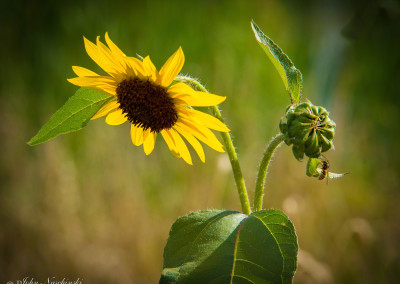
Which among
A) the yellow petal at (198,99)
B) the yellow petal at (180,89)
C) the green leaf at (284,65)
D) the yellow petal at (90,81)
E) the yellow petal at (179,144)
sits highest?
the green leaf at (284,65)

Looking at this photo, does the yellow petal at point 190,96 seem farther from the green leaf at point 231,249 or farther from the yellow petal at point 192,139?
the green leaf at point 231,249

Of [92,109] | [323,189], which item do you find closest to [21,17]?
[323,189]

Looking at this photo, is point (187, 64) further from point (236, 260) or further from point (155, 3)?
point (236, 260)

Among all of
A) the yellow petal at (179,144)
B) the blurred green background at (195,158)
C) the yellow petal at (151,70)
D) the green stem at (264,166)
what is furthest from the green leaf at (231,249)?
the blurred green background at (195,158)

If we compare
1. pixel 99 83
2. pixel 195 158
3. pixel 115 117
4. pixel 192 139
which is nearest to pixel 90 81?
pixel 99 83

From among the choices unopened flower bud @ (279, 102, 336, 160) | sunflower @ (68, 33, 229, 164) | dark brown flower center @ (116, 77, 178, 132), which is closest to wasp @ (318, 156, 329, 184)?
unopened flower bud @ (279, 102, 336, 160)

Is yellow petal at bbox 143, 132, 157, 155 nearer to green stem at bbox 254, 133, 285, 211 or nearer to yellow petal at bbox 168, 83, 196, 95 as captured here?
yellow petal at bbox 168, 83, 196, 95
